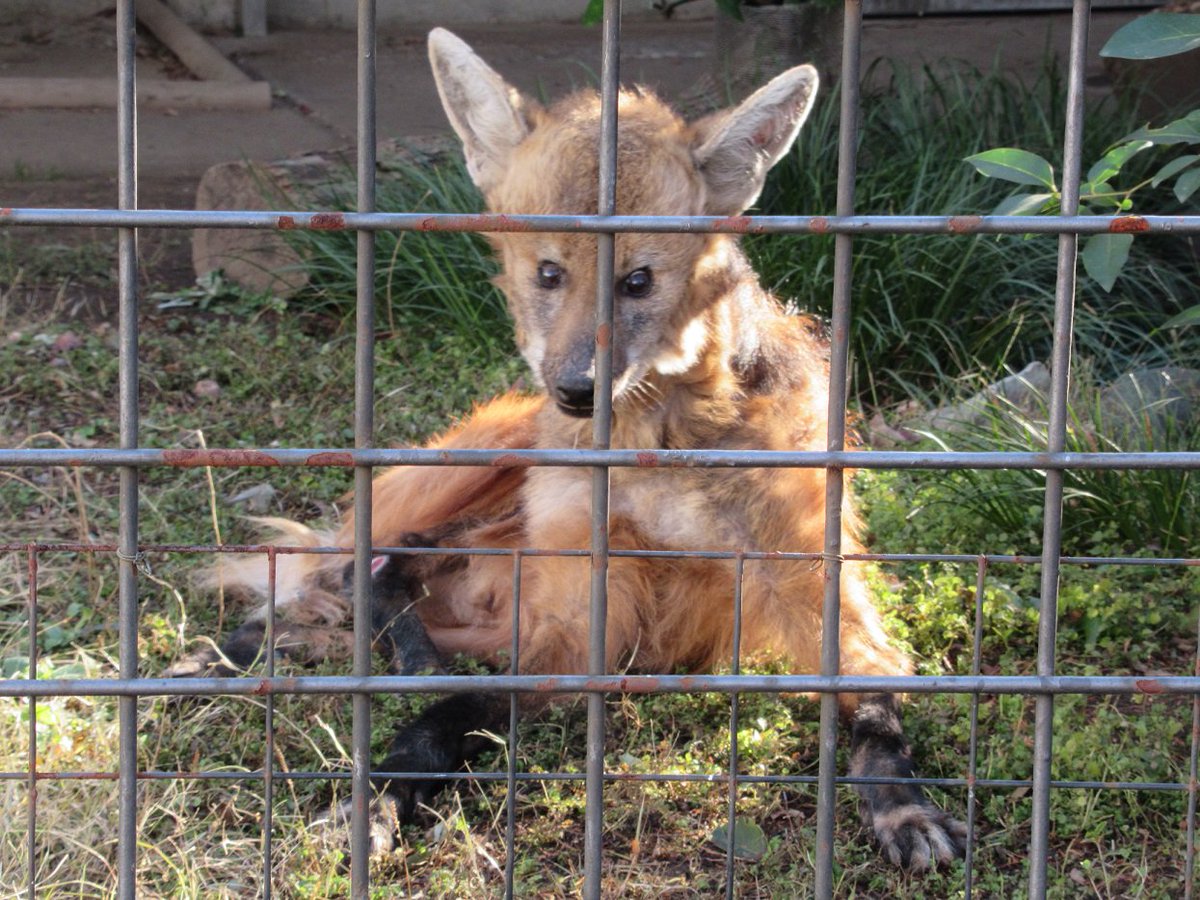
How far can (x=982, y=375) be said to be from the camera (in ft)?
16.0

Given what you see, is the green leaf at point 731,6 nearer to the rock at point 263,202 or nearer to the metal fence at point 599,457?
the rock at point 263,202

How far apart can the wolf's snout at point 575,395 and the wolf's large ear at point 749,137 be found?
69 cm

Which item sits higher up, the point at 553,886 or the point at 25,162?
the point at 25,162

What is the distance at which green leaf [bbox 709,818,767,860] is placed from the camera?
2.62m

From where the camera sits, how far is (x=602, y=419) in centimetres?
193

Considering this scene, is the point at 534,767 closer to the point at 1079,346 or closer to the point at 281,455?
the point at 281,455

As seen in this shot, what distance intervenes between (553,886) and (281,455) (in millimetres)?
1082

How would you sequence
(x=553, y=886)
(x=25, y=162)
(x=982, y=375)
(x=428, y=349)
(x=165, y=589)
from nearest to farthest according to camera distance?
(x=553, y=886), (x=165, y=589), (x=982, y=375), (x=428, y=349), (x=25, y=162)

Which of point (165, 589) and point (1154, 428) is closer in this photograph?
point (165, 589)

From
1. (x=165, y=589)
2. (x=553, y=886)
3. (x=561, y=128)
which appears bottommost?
(x=553, y=886)

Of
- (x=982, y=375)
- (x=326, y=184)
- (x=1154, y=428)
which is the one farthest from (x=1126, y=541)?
(x=326, y=184)

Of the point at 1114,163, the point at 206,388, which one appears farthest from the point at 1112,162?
the point at 206,388

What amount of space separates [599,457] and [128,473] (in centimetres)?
69

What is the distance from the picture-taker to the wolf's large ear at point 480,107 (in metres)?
3.21
